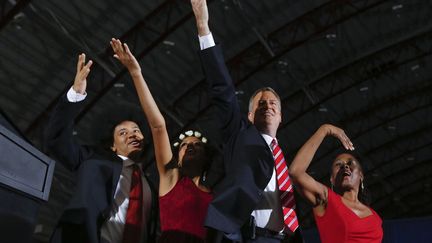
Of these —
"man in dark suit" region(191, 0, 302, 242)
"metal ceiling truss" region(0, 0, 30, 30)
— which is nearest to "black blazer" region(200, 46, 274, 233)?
"man in dark suit" region(191, 0, 302, 242)

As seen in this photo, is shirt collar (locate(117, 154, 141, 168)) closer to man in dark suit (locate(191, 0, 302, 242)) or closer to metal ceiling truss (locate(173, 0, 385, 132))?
man in dark suit (locate(191, 0, 302, 242))

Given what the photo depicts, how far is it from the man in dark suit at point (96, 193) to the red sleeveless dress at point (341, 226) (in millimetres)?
1004

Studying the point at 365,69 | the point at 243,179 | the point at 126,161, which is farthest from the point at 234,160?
the point at 365,69

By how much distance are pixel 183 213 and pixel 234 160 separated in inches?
30.9

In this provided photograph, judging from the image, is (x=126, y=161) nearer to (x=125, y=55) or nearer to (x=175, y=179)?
(x=175, y=179)

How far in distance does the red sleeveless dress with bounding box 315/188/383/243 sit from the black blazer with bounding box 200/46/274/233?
865 mm

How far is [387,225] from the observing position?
6.12 meters

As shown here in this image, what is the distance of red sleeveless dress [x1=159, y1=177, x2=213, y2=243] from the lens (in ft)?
10.6

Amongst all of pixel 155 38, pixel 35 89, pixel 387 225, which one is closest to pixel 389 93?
pixel 155 38

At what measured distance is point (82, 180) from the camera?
2.89 meters

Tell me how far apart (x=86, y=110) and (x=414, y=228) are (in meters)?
12.0

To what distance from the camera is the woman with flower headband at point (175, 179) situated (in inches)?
127

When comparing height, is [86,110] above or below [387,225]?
above

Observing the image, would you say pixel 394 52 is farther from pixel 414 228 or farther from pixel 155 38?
pixel 414 228
